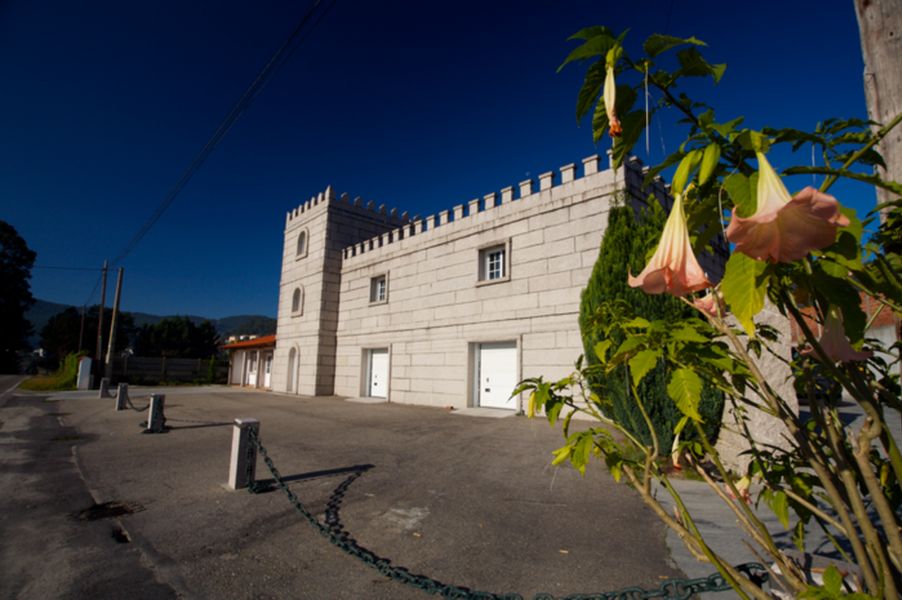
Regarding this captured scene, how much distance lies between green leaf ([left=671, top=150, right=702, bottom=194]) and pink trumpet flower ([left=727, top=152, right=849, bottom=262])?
163mm

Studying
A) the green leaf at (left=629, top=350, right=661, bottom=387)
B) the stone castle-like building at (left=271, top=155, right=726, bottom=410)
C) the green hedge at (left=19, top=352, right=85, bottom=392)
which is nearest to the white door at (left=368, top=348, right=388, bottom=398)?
the stone castle-like building at (left=271, top=155, right=726, bottom=410)

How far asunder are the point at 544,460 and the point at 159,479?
593 cm

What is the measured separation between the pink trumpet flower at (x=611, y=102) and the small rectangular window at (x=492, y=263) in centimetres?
1260

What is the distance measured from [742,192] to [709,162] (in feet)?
0.35

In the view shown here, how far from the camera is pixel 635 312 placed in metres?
6.53

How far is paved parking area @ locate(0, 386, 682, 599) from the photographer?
124 inches

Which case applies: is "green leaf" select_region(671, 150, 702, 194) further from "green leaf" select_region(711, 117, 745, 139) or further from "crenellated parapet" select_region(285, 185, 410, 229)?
"crenellated parapet" select_region(285, 185, 410, 229)

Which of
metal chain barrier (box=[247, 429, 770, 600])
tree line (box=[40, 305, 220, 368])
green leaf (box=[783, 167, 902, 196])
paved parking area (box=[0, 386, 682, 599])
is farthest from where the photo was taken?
tree line (box=[40, 305, 220, 368])

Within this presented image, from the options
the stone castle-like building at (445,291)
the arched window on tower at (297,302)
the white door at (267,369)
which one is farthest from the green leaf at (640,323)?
the white door at (267,369)

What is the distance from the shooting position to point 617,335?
736 cm

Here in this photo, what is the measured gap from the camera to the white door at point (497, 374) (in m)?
13.0

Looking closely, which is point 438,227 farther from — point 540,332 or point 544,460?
point 544,460

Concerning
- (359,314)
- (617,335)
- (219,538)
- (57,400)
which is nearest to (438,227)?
(359,314)

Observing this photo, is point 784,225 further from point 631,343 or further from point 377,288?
point 377,288
